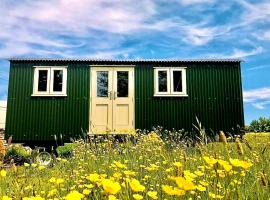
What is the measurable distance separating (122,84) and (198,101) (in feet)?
10.4

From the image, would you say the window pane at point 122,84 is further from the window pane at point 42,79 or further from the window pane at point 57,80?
the window pane at point 42,79

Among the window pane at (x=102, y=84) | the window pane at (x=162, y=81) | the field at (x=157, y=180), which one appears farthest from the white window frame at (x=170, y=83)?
the field at (x=157, y=180)

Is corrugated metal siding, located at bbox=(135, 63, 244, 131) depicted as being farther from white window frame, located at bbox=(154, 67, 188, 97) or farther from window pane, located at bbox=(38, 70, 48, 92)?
window pane, located at bbox=(38, 70, 48, 92)

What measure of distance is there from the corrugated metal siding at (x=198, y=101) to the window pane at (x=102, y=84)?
1232 millimetres

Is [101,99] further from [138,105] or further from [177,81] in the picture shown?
[177,81]

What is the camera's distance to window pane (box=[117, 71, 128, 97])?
14188 mm

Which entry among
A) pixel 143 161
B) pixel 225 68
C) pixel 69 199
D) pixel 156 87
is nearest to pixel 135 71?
pixel 156 87

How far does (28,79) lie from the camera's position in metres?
14.3

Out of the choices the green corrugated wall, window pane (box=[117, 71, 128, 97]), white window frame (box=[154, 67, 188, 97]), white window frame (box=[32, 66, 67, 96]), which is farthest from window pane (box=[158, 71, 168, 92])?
white window frame (box=[32, 66, 67, 96])

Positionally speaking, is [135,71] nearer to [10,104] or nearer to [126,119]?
[126,119]

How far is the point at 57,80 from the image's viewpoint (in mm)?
14258

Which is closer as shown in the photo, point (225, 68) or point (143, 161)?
point (143, 161)

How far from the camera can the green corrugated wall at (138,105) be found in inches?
551

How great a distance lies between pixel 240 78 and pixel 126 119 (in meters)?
5.06
